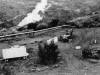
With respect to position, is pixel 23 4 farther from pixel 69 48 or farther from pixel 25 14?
pixel 69 48

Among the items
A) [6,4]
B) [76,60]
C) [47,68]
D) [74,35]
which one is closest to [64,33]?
[74,35]

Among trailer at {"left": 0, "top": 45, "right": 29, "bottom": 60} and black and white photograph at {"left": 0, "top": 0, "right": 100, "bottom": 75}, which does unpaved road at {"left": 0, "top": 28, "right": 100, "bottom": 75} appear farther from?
trailer at {"left": 0, "top": 45, "right": 29, "bottom": 60}

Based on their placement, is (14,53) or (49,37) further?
(49,37)

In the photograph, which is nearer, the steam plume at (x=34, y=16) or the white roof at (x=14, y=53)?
the white roof at (x=14, y=53)

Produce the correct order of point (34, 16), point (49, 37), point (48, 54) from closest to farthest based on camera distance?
1. point (48, 54)
2. point (49, 37)
3. point (34, 16)

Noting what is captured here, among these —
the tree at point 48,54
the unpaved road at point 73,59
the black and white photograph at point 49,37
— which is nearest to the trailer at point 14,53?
the black and white photograph at point 49,37

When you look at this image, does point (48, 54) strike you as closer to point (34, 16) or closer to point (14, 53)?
point (14, 53)

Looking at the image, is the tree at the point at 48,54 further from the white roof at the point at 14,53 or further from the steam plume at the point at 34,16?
the steam plume at the point at 34,16

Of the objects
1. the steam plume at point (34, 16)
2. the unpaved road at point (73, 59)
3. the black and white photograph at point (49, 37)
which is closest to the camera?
the unpaved road at point (73, 59)

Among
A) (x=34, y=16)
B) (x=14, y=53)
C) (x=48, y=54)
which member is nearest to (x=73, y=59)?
(x=48, y=54)

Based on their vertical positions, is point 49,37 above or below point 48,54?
above
